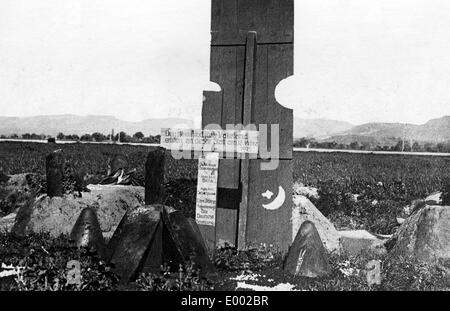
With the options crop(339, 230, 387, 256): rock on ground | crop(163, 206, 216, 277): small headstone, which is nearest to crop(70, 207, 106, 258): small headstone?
crop(163, 206, 216, 277): small headstone

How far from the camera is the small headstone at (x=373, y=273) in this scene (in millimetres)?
6301

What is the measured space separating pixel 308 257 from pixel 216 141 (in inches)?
101

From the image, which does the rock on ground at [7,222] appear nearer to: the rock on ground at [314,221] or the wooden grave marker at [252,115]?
the wooden grave marker at [252,115]

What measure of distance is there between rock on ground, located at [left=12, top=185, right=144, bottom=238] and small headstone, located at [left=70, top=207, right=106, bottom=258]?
178 cm

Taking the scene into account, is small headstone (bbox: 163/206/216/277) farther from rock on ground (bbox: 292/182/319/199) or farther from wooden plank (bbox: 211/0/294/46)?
rock on ground (bbox: 292/182/319/199)

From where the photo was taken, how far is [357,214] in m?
11.4

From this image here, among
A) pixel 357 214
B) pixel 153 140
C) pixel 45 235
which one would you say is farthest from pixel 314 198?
pixel 153 140

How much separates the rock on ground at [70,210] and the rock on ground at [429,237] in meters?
4.91

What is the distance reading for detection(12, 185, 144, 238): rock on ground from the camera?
8.48 meters
